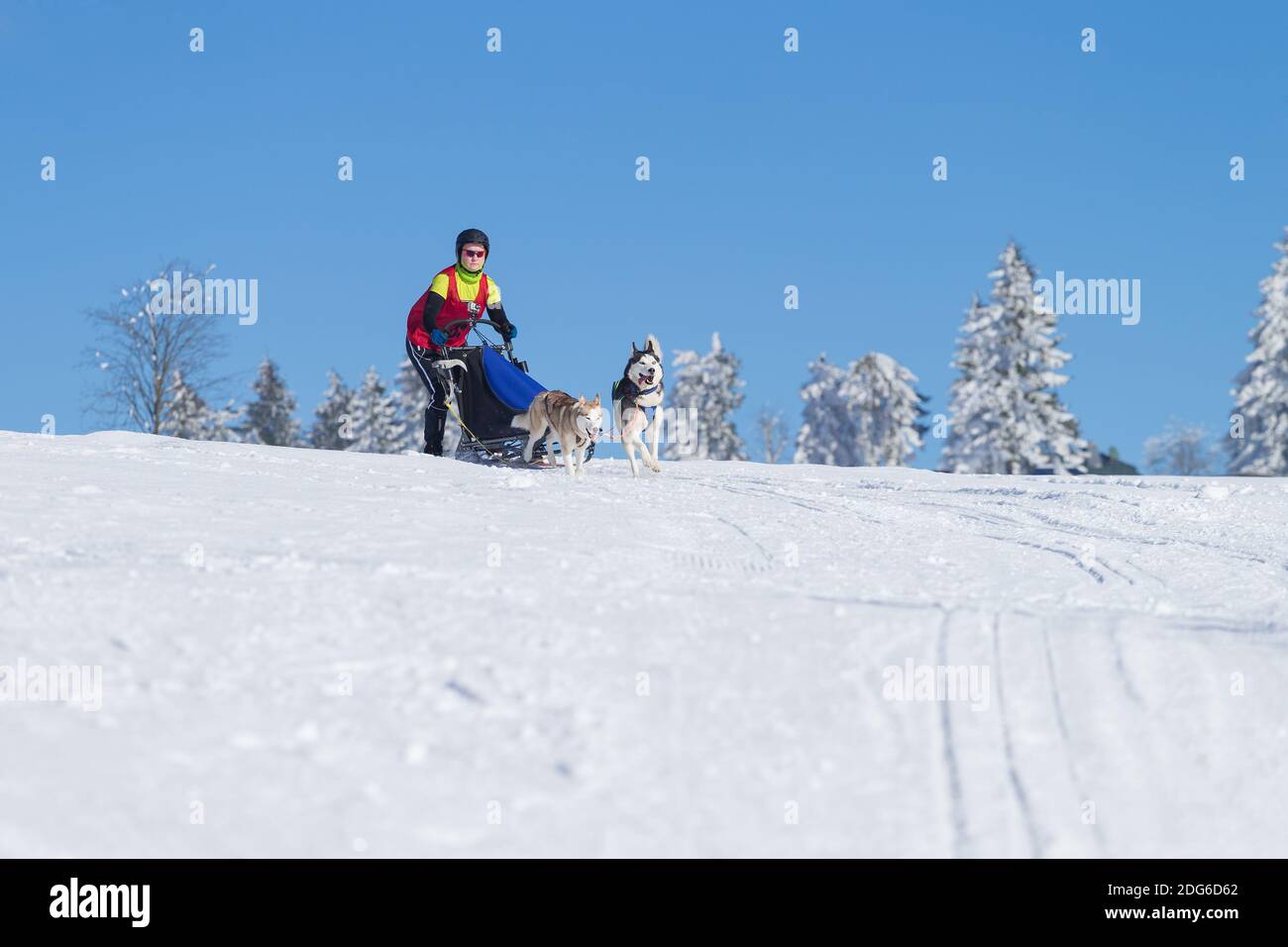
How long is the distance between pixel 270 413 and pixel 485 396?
4136 centimetres

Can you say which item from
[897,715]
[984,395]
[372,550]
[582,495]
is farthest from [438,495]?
[984,395]

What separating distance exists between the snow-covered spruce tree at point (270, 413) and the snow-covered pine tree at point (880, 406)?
22.9 metres

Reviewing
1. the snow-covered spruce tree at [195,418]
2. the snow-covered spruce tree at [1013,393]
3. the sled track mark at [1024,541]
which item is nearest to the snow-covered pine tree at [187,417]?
the snow-covered spruce tree at [195,418]

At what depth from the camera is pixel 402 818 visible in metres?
3.65

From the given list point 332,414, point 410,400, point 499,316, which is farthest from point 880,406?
point 499,316

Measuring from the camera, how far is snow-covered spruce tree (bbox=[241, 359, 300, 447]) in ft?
169

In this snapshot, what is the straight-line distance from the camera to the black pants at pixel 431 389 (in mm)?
13141

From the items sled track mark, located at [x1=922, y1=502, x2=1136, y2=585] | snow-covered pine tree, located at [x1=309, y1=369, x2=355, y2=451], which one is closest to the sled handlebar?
sled track mark, located at [x1=922, y1=502, x2=1136, y2=585]

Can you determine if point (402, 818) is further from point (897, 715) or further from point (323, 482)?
point (323, 482)

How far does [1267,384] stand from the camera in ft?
115

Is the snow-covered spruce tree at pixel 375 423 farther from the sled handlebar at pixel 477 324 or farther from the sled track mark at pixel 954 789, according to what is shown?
the sled track mark at pixel 954 789

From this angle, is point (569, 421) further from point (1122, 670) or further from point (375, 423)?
point (375, 423)

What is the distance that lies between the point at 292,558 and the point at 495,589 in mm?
1101
